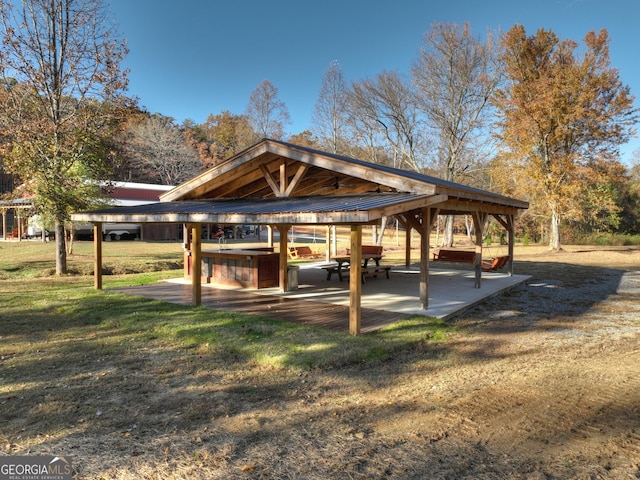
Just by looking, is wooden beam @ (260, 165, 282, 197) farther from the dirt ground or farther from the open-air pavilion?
the dirt ground

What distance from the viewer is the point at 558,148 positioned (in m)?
24.1

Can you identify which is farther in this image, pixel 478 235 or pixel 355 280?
pixel 478 235

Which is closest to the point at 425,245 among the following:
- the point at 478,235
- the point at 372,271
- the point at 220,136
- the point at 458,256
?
the point at 478,235

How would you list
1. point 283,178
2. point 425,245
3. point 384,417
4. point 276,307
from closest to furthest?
point 384,417
point 425,245
point 276,307
point 283,178

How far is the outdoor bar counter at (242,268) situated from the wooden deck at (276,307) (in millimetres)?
575

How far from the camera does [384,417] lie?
379 centimetres

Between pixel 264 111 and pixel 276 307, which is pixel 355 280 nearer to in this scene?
pixel 276 307

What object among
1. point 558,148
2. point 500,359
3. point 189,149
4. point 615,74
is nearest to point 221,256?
point 500,359

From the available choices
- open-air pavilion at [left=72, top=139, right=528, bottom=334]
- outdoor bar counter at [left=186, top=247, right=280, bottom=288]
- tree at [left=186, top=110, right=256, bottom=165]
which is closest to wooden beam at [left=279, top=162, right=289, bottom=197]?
open-air pavilion at [left=72, top=139, right=528, bottom=334]

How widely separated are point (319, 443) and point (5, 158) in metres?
13.9

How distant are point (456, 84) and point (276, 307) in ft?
71.0

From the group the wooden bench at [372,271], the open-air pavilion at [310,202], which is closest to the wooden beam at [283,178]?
the open-air pavilion at [310,202]

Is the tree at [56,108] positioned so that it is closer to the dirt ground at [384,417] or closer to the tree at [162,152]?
the dirt ground at [384,417]

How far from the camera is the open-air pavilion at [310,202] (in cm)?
634
